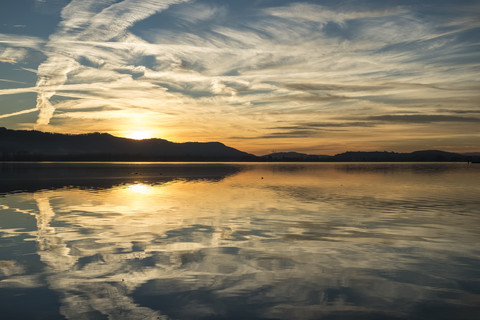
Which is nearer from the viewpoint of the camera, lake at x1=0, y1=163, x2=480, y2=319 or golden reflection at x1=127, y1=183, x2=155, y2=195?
lake at x1=0, y1=163, x2=480, y2=319

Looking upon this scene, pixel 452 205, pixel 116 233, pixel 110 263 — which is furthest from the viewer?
pixel 452 205

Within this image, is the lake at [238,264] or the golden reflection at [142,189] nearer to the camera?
the lake at [238,264]

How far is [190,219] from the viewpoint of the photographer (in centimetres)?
2566

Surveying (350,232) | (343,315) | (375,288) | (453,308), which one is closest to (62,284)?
(343,315)

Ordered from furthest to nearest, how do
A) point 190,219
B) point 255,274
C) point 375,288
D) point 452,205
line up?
point 452,205 → point 190,219 → point 255,274 → point 375,288

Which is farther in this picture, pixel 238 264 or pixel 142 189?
pixel 142 189

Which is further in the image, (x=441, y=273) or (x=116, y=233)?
(x=116, y=233)

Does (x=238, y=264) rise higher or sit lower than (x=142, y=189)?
lower

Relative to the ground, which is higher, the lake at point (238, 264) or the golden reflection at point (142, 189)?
the golden reflection at point (142, 189)

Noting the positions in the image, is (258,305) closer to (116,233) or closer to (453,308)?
(453,308)

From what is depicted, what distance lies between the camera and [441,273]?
1402 centimetres

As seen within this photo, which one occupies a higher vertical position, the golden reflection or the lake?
the golden reflection

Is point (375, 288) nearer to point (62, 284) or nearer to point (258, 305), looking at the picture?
point (258, 305)

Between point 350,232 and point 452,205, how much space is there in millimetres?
16813
